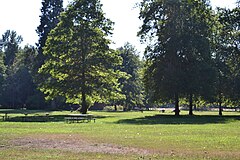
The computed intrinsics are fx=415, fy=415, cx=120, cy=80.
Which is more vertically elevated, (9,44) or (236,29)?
(9,44)

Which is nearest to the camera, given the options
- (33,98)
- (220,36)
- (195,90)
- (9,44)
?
(195,90)

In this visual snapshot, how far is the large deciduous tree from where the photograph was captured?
49781 mm

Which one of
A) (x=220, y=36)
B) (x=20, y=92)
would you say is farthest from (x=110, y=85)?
(x=20, y=92)

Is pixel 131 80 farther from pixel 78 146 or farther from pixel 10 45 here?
pixel 78 146

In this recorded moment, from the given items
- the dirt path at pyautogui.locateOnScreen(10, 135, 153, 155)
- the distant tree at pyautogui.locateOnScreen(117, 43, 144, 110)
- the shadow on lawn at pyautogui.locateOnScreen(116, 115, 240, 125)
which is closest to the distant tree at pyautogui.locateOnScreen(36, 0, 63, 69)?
the distant tree at pyautogui.locateOnScreen(117, 43, 144, 110)

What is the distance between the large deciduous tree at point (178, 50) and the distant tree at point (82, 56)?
5724mm

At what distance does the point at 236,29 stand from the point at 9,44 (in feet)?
323

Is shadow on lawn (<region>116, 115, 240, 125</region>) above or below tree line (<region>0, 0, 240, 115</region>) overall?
below

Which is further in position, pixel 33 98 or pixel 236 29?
pixel 33 98

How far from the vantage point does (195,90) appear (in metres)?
50.0

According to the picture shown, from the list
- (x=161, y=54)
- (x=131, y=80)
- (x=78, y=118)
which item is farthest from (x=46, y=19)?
(x=78, y=118)

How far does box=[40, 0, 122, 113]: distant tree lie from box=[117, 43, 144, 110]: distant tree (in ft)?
109

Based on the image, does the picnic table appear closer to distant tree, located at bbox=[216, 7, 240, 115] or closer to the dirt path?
the dirt path

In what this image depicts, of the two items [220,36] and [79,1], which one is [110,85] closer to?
[79,1]
